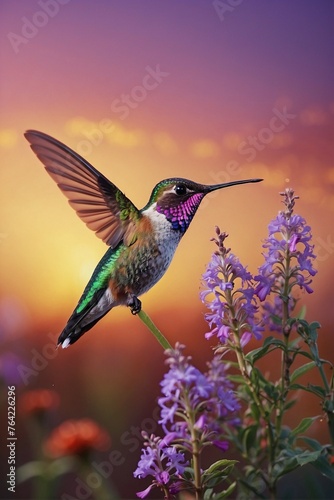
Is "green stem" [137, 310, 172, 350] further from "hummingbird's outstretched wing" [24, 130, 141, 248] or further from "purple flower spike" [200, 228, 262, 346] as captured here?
"hummingbird's outstretched wing" [24, 130, 141, 248]

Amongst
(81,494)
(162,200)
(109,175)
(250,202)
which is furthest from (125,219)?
(81,494)

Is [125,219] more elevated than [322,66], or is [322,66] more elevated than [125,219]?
[322,66]

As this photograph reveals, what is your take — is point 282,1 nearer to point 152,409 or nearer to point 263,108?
point 263,108

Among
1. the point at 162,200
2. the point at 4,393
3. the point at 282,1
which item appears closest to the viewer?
the point at 162,200

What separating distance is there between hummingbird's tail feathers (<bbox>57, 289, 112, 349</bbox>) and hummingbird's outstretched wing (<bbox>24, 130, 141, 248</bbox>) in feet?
0.37

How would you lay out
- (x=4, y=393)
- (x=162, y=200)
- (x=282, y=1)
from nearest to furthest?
(x=162, y=200) → (x=4, y=393) → (x=282, y=1)

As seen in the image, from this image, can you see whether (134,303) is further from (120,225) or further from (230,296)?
(230,296)

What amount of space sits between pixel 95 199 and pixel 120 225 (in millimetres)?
73

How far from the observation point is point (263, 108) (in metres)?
1.55

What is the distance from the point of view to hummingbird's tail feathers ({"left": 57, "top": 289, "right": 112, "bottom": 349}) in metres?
1.27

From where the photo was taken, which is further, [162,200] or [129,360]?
[129,360]

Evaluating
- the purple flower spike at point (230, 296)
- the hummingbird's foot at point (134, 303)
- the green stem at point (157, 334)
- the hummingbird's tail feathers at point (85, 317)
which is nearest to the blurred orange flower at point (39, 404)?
the hummingbird's tail feathers at point (85, 317)

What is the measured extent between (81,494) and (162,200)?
2.35 feet

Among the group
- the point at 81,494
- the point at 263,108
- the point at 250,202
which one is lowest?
the point at 81,494
